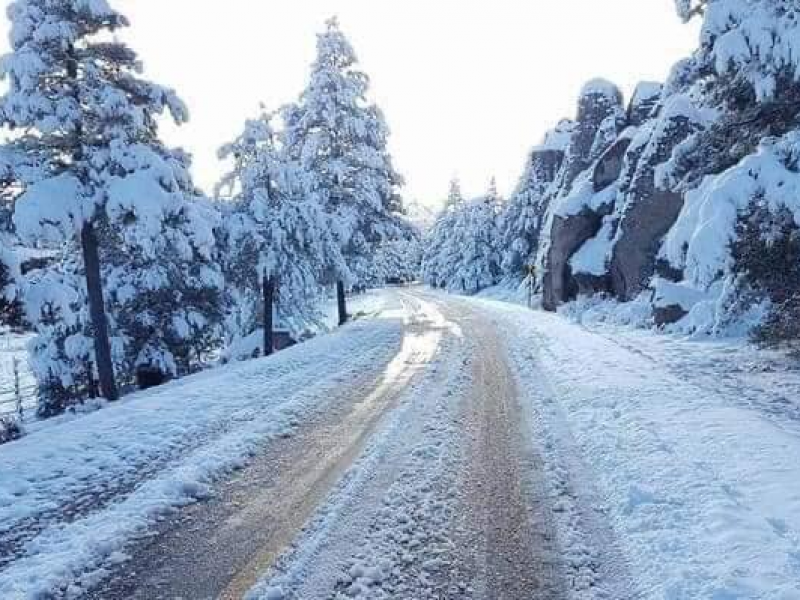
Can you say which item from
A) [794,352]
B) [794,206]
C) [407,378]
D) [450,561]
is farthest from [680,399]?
[450,561]

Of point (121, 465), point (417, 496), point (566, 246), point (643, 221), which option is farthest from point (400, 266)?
point (417, 496)

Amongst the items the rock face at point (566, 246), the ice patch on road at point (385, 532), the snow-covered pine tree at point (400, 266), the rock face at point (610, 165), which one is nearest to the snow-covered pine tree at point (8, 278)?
the ice patch on road at point (385, 532)

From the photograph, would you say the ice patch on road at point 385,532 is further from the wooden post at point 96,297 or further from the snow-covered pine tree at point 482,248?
the snow-covered pine tree at point 482,248

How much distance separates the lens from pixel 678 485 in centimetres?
576

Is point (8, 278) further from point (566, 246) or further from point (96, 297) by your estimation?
point (566, 246)

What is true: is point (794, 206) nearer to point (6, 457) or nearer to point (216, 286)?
point (6, 457)

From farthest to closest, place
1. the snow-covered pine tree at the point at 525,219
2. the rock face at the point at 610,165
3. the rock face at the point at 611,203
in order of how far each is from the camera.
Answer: the snow-covered pine tree at the point at 525,219, the rock face at the point at 610,165, the rock face at the point at 611,203

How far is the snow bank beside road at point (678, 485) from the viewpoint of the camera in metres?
4.22

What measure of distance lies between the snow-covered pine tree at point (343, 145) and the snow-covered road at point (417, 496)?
17885 millimetres

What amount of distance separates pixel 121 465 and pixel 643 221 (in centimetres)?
2129

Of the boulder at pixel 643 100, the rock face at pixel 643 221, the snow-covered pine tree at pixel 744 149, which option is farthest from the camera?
the boulder at pixel 643 100

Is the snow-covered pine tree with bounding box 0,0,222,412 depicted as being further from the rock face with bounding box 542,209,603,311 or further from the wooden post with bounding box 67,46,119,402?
the rock face with bounding box 542,209,603,311

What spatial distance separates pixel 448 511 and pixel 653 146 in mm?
19877

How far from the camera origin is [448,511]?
5500mm
